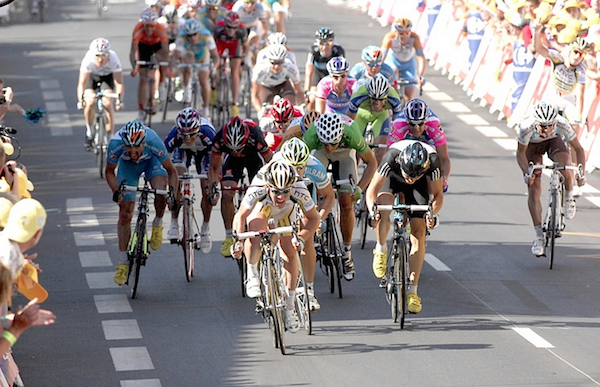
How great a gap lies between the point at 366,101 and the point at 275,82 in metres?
3.29

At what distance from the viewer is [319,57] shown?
22.0m

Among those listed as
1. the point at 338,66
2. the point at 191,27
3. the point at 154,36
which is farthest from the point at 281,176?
the point at 191,27

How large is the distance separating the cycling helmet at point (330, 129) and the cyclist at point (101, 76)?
6.70 meters

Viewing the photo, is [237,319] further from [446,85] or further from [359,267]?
[446,85]

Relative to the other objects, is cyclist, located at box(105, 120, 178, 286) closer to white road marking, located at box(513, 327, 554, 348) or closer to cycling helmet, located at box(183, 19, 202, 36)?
white road marking, located at box(513, 327, 554, 348)

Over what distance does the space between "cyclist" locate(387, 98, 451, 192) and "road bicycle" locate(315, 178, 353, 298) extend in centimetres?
75

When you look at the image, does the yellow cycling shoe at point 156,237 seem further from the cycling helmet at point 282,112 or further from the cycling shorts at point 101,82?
the cycling shorts at point 101,82

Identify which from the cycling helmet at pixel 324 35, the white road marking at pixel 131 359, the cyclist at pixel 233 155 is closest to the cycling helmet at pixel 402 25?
the cycling helmet at pixel 324 35

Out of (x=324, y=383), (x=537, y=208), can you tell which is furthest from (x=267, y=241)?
(x=537, y=208)

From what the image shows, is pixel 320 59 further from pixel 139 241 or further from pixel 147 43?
pixel 139 241

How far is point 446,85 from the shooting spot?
3052 cm

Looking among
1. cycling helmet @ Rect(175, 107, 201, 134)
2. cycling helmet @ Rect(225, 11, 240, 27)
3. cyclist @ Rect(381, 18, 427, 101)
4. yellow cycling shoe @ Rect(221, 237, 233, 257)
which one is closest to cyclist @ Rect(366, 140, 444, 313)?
yellow cycling shoe @ Rect(221, 237, 233, 257)

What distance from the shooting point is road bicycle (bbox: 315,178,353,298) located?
14.1 m

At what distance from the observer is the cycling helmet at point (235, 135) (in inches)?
567
